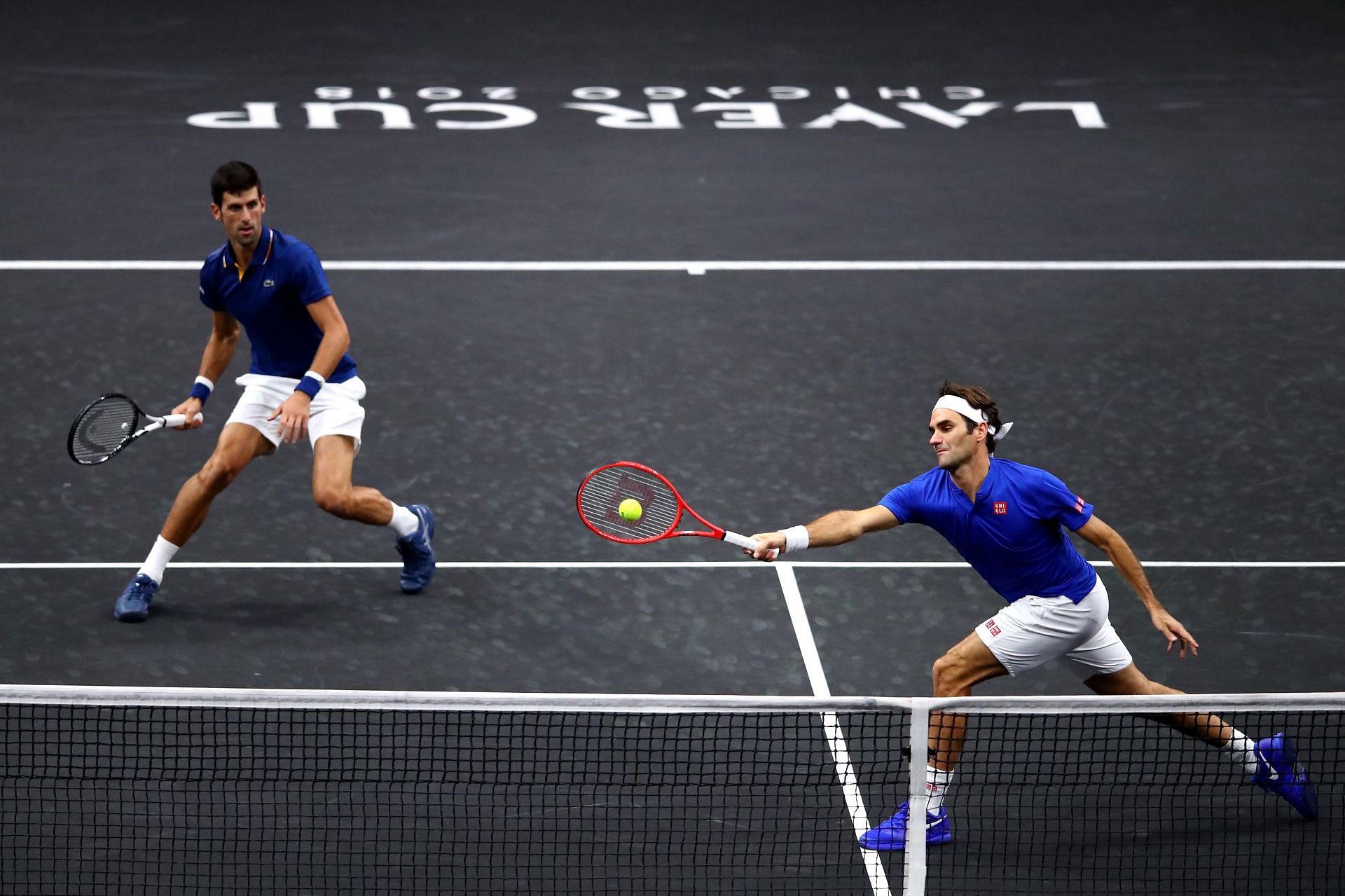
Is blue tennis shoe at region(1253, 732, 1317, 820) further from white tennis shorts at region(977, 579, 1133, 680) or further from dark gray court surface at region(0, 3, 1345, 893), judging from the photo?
white tennis shorts at region(977, 579, 1133, 680)

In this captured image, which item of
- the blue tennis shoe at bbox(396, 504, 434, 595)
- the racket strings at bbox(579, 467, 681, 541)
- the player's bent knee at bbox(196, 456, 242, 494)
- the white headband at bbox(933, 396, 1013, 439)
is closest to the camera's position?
the white headband at bbox(933, 396, 1013, 439)

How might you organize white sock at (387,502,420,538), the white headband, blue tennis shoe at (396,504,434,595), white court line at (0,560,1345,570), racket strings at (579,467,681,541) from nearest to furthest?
the white headband < racket strings at (579,467,681,541) < white sock at (387,502,420,538) < blue tennis shoe at (396,504,434,595) < white court line at (0,560,1345,570)

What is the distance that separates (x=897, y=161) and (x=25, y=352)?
6613 millimetres

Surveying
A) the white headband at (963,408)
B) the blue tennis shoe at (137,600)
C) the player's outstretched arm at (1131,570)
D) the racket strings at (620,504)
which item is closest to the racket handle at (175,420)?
the blue tennis shoe at (137,600)

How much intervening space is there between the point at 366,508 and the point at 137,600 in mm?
1034

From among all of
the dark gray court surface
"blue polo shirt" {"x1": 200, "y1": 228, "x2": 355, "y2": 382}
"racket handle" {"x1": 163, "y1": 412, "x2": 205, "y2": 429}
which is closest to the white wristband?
the dark gray court surface

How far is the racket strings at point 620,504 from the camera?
623 centimetres

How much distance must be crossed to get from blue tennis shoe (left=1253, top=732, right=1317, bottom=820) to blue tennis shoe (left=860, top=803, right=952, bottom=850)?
1071 millimetres

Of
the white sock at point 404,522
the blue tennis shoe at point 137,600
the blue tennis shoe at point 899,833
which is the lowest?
the blue tennis shoe at point 899,833

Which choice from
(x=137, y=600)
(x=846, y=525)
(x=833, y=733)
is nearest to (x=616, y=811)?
(x=833, y=733)

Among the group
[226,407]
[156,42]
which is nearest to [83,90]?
[156,42]

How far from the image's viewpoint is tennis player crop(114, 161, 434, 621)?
280 inches

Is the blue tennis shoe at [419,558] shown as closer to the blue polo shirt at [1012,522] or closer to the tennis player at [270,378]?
the tennis player at [270,378]

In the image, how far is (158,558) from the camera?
294 inches
